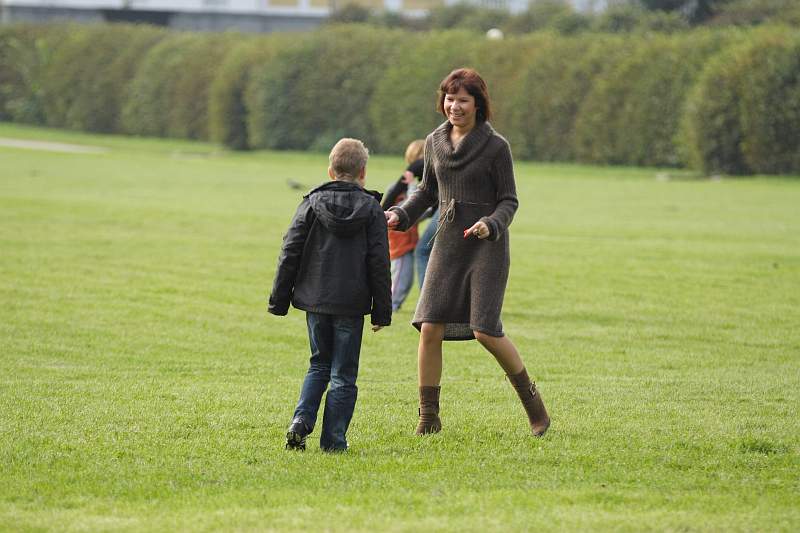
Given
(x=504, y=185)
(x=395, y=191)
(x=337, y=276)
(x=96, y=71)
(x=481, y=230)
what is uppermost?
(x=504, y=185)

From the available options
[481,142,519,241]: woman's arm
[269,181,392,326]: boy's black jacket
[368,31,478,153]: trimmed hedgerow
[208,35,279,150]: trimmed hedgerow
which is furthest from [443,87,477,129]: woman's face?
[208,35,279,150]: trimmed hedgerow

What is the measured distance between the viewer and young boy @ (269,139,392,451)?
6492mm

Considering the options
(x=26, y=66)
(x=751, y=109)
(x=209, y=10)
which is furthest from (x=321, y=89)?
(x=209, y=10)

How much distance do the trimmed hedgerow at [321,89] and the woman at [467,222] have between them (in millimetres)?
41480

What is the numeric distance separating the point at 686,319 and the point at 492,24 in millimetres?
51897

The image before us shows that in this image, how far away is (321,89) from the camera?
1953 inches

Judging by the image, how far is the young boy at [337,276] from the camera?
6.49 m

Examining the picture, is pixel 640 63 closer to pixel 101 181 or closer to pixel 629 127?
pixel 629 127

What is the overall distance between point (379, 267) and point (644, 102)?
34.1m

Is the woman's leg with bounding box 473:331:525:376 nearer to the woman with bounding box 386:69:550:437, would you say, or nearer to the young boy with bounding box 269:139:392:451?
the woman with bounding box 386:69:550:437

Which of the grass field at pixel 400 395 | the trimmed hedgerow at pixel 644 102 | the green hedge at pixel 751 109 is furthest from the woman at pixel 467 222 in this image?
the trimmed hedgerow at pixel 644 102

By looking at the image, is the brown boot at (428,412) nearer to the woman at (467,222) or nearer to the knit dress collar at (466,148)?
the woman at (467,222)

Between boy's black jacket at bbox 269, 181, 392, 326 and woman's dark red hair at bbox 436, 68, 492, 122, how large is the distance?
0.75 m

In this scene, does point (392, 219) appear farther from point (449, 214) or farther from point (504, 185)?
point (504, 185)
